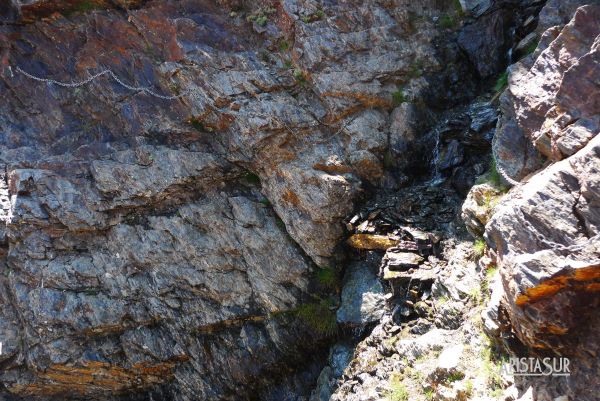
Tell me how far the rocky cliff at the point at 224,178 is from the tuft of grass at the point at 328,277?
31mm

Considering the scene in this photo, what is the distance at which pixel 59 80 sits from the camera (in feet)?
42.1

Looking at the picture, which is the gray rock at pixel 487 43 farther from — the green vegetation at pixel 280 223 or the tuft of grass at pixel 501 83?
the green vegetation at pixel 280 223

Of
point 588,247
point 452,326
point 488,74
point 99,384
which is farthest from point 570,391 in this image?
point 99,384

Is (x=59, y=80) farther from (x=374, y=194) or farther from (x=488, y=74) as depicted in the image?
(x=488, y=74)

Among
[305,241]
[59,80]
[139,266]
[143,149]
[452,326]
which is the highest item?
[59,80]

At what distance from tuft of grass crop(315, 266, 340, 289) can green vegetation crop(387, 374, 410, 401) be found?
310cm

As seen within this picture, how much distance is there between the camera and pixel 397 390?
7945 mm

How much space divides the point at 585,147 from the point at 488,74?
6314mm

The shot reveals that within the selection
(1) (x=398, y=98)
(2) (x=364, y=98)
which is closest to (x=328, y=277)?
(2) (x=364, y=98)

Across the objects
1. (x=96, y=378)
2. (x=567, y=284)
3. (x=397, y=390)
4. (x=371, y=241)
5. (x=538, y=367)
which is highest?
(x=371, y=241)

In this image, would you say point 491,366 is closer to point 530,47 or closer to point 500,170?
point 500,170

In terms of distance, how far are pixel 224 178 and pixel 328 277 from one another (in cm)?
336

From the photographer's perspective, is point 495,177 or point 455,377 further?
point 495,177

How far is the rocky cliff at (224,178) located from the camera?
11172 mm
